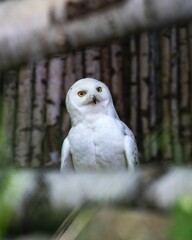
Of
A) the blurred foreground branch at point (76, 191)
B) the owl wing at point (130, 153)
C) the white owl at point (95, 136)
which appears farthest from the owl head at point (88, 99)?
the blurred foreground branch at point (76, 191)

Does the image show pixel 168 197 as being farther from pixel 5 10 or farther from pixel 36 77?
pixel 36 77

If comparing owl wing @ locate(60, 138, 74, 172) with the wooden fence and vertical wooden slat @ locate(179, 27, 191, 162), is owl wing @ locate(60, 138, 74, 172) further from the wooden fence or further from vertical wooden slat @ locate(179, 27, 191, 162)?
vertical wooden slat @ locate(179, 27, 191, 162)

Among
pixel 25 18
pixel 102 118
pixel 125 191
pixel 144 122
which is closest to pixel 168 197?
pixel 125 191

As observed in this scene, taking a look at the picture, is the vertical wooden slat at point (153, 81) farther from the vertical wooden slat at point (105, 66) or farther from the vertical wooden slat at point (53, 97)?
the vertical wooden slat at point (53, 97)

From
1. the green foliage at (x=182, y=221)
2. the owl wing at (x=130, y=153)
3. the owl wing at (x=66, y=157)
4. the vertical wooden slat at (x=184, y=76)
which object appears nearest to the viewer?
the green foliage at (x=182, y=221)

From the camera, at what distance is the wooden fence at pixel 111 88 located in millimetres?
2414

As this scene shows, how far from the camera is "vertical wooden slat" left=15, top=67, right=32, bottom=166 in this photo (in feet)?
8.00

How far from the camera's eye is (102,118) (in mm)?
1812

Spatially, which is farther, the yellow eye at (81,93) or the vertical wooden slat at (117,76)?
the vertical wooden slat at (117,76)

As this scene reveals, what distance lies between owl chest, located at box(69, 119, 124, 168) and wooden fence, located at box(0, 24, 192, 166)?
2.09 ft

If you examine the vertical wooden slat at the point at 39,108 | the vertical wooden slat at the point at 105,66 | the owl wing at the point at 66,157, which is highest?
the vertical wooden slat at the point at 105,66

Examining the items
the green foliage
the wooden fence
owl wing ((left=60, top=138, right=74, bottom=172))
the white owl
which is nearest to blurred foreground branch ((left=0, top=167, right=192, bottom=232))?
the green foliage

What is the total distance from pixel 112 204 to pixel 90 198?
14 millimetres

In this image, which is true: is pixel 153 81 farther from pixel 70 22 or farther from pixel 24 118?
pixel 70 22
